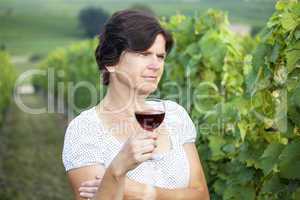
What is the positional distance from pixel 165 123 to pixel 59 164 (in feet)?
37.6

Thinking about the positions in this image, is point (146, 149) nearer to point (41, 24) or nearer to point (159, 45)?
point (159, 45)

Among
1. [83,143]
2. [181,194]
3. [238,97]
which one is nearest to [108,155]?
[83,143]

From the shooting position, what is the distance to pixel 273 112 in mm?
3900

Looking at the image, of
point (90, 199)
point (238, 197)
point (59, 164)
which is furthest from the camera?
point (59, 164)

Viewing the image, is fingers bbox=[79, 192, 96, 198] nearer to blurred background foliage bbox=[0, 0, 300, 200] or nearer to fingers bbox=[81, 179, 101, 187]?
fingers bbox=[81, 179, 101, 187]

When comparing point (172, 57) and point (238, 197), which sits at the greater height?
point (172, 57)

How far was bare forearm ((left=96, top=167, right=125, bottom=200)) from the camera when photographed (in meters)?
2.52

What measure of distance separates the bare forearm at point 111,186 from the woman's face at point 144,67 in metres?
0.56

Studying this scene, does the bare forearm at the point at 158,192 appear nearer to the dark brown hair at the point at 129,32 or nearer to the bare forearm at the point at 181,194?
the bare forearm at the point at 181,194

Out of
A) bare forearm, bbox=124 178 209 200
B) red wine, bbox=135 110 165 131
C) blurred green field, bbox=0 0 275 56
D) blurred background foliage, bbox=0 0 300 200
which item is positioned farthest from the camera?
blurred green field, bbox=0 0 275 56

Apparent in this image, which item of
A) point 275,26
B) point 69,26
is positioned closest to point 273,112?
point 275,26

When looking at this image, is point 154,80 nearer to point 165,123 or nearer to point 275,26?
point 165,123

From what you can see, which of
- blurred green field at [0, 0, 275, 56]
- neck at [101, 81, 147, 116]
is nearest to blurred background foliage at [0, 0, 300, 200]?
neck at [101, 81, 147, 116]

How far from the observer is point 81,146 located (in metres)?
2.98
